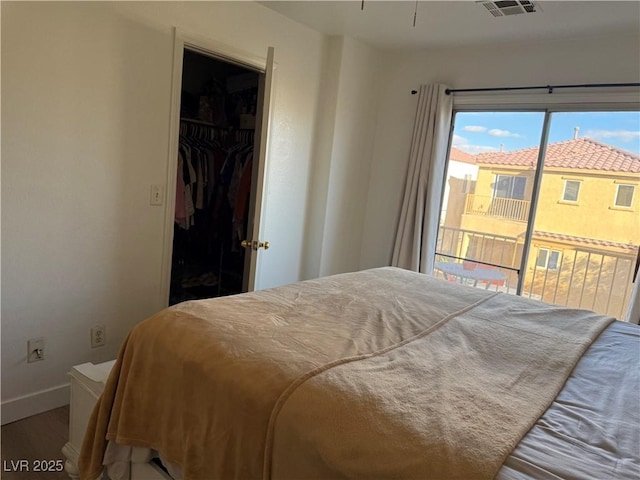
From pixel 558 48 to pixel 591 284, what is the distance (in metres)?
1.69

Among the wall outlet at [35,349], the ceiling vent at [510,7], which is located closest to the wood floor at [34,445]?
the wall outlet at [35,349]

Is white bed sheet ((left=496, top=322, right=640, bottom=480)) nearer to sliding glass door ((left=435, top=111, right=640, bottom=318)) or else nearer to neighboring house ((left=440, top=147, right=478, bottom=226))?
sliding glass door ((left=435, top=111, right=640, bottom=318))

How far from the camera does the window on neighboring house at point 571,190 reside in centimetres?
313

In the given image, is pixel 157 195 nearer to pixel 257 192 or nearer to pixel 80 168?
pixel 80 168

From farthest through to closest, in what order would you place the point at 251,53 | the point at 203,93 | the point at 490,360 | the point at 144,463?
the point at 203,93, the point at 251,53, the point at 144,463, the point at 490,360

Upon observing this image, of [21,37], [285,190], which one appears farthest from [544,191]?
[21,37]

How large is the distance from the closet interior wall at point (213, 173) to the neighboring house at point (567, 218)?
1958mm

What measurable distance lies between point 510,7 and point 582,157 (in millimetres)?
1176

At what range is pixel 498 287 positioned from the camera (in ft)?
11.5

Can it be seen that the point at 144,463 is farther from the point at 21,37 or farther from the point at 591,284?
the point at 591,284

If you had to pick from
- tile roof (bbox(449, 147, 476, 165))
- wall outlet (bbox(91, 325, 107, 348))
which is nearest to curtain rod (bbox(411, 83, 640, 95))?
tile roof (bbox(449, 147, 476, 165))

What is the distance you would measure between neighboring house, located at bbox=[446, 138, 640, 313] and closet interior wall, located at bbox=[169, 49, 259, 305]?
196 centimetres

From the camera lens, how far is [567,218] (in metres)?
3.17

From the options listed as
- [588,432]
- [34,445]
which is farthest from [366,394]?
[34,445]
